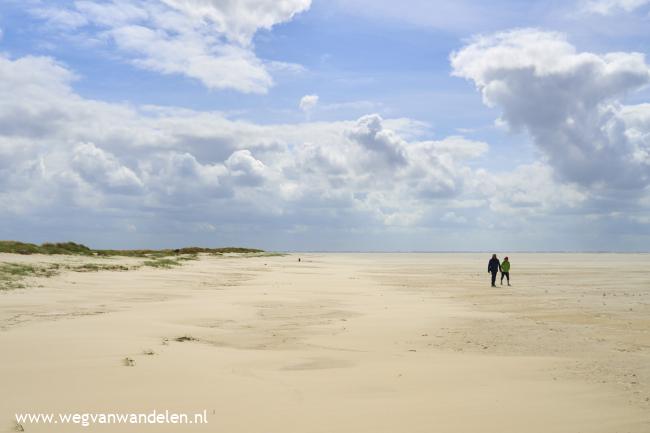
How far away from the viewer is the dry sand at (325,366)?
634cm

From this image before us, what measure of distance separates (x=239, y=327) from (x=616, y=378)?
8888 mm

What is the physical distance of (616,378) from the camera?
8539mm

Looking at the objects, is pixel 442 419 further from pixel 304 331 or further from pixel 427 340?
pixel 304 331

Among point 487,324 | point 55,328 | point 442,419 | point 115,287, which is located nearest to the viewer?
point 442,419

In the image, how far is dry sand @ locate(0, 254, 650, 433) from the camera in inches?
250

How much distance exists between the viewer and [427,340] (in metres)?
12.2

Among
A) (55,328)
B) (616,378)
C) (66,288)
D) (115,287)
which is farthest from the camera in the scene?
(115,287)

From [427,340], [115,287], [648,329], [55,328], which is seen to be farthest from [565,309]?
[115,287]

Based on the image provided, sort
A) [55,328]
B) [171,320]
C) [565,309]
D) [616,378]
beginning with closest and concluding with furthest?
[616,378]
[55,328]
[171,320]
[565,309]

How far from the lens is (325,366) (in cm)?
913

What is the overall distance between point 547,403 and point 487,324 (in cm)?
836

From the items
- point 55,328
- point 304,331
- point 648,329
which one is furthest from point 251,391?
point 648,329

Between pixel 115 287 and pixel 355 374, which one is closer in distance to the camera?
pixel 355 374

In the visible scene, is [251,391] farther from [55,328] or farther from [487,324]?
[487,324]
